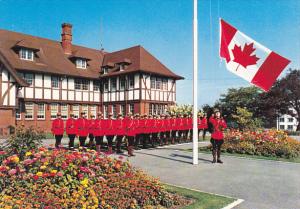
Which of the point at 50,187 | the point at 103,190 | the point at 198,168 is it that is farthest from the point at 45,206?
the point at 198,168

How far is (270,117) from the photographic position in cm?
3825

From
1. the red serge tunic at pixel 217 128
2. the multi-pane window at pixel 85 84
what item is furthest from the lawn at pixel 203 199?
the multi-pane window at pixel 85 84

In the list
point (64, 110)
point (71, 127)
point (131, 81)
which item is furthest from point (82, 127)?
point (131, 81)

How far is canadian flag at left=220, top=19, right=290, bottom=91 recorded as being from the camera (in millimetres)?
9188

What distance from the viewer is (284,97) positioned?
36.6 metres

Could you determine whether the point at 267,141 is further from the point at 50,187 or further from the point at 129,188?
the point at 50,187

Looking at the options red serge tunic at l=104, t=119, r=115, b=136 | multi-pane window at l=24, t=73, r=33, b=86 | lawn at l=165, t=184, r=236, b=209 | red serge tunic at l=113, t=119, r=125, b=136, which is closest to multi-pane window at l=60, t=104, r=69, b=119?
multi-pane window at l=24, t=73, r=33, b=86

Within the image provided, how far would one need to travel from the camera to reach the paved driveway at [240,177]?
6.71 meters

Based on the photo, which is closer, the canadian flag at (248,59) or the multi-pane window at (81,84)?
the canadian flag at (248,59)

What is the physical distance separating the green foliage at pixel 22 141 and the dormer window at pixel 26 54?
25.0 meters

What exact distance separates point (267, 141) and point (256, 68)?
6.07 m

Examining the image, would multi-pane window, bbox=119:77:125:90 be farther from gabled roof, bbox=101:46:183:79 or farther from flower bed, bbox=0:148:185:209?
flower bed, bbox=0:148:185:209

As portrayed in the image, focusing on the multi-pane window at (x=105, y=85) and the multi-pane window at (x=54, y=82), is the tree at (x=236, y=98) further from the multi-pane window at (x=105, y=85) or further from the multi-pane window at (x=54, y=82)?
the multi-pane window at (x=54, y=82)

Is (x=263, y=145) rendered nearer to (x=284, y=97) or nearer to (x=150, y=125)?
(x=150, y=125)
